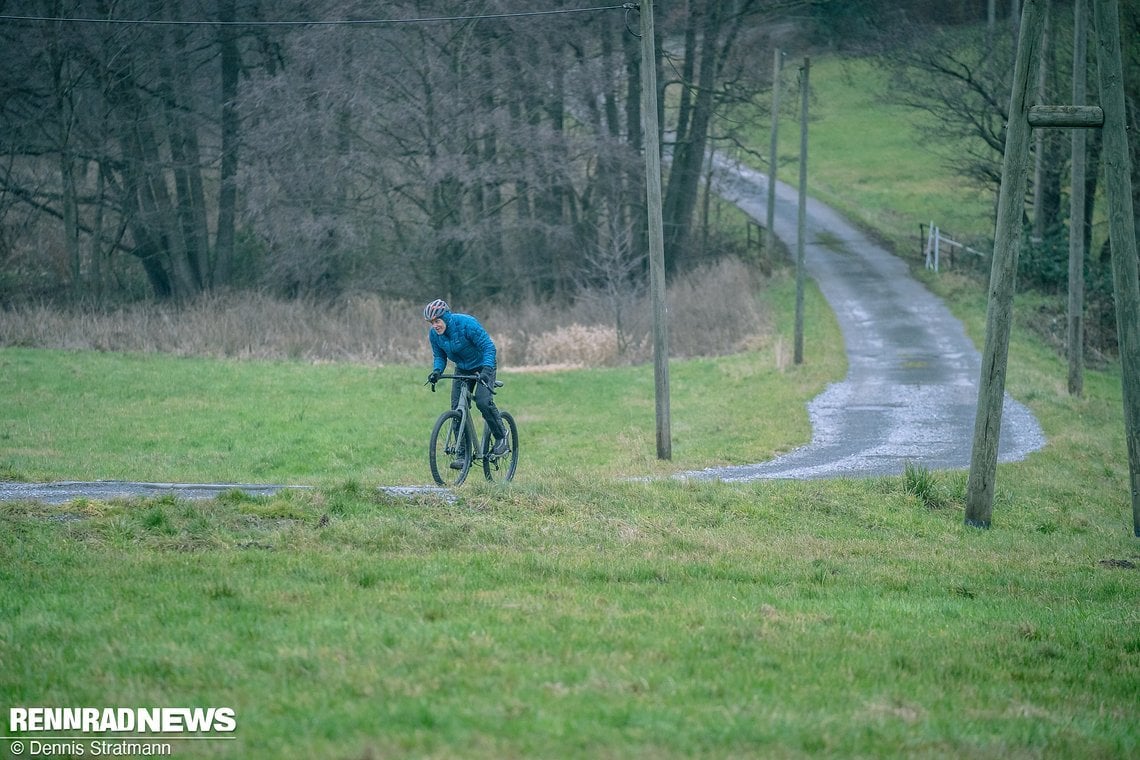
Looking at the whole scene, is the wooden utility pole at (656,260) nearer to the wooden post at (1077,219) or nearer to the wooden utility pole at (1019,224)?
the wooden utility pole at (1019,224)

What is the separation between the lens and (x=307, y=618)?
22.6 feet

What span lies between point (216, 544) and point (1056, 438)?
1563cm

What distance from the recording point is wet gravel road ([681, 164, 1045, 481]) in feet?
59.7

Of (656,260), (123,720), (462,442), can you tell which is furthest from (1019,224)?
(123,720)

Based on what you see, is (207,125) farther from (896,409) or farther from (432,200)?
(896,409)

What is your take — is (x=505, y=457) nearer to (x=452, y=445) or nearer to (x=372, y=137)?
(x=452, y=445)

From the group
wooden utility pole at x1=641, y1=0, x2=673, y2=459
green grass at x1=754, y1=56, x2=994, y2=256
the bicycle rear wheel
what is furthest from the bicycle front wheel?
green grass at x1=754, y1=56, x2=994, y2=256

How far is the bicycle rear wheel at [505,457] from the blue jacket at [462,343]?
878 millimetres

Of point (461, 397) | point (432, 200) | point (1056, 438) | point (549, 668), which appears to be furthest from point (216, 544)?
point (432, 200)

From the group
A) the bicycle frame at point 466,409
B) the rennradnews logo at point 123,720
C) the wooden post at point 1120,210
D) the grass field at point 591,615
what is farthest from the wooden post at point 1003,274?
the rennradnews logo at point 123,720

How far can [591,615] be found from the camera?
7285 millimetres

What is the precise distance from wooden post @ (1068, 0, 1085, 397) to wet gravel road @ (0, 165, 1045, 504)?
5.65 ft

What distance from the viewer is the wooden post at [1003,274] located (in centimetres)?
1245

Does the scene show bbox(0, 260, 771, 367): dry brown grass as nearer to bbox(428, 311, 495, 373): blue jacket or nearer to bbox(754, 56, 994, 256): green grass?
bbox(754, 56, 994, 256): green grass
